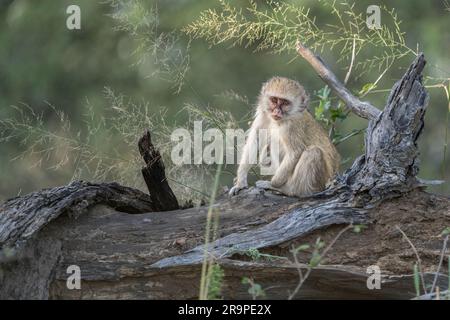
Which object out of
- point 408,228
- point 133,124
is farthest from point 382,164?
point 133,124

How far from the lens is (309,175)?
7359 millimetres

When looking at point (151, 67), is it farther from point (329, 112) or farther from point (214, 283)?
point (214, 283)

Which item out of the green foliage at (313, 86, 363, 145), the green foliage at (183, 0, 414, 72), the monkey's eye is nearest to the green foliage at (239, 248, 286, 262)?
Result: the green foliage at (183, 0, 414, 72)

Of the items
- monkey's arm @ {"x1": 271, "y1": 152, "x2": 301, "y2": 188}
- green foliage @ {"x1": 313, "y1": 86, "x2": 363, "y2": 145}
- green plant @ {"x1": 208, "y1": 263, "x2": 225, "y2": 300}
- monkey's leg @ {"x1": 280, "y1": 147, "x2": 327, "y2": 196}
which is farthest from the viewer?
green foliage @ {"x1": 313, "y1": 86, "x2": 363, "y2": 145}

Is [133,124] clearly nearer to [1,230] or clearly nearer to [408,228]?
[1,230]

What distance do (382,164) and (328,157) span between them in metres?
1.37

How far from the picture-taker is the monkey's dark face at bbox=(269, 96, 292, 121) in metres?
7.74

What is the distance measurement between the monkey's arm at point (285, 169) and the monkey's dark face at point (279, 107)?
33cm

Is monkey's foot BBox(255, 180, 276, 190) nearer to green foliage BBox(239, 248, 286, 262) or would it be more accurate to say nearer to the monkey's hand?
the monkey's hand

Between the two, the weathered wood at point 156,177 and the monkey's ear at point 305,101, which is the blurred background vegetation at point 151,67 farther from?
the weathered wood at point 156,177

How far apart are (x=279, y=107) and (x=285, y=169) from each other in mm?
564

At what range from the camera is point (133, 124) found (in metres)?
7.46

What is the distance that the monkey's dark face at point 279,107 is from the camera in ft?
25.4

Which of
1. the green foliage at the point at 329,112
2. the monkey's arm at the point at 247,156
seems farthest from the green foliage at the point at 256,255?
the green foliage at the point at 329,112
